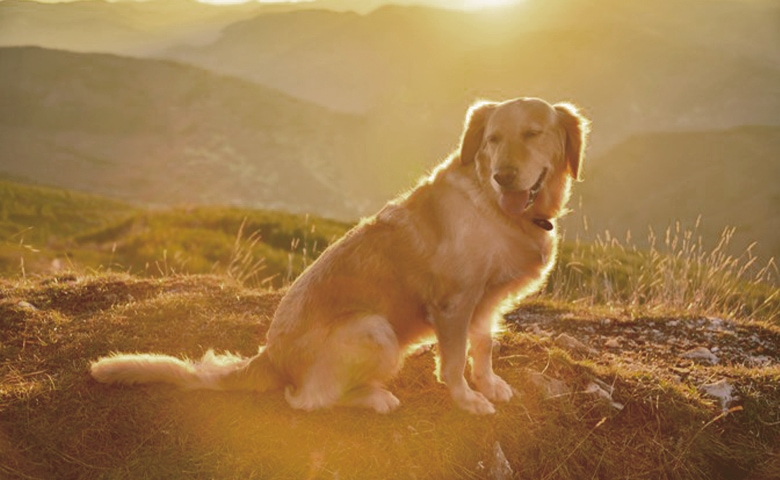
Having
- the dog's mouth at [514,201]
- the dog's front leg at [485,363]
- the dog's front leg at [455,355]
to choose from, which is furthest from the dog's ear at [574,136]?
the dog's front leg at [455,355]

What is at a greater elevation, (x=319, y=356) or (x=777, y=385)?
(x=319, y=356)

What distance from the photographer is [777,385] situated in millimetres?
4836

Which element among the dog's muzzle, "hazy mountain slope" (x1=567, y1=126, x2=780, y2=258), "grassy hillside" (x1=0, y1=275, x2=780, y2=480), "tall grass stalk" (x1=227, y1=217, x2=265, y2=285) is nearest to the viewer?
"grassy hillside" (x1=0, y1=275, x2=780, y2=480)

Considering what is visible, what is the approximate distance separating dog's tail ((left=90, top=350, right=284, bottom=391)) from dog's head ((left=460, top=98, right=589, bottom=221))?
2115 mm

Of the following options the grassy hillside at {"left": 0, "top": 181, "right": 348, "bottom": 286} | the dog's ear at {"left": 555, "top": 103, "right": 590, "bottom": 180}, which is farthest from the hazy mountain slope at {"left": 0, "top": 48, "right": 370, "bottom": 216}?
the dog's ear at {"left": 555, "top": 103, "right": 590, "bottom": 180}

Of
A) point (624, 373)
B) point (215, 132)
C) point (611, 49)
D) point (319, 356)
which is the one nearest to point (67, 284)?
point (319, 356)

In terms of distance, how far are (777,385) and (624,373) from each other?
1.28 metres

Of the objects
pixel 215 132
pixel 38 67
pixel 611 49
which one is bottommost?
pixel 215 132

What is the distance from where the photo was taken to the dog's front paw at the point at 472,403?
4.17 metres

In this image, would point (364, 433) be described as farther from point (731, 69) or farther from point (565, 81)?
point (731, 69)

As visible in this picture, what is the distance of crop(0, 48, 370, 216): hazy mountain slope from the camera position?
39.6 meters

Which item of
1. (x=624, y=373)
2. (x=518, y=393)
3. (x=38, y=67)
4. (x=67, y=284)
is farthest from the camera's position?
(x=38, y=67)

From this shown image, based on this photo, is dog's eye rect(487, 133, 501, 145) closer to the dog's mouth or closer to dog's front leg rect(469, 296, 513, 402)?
the dog's mouth

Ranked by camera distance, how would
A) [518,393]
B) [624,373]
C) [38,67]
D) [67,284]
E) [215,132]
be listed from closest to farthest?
[518,393] → [624,373] → [67,284] → [215,132] → [38,67]
